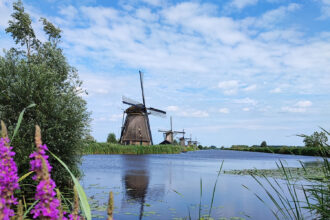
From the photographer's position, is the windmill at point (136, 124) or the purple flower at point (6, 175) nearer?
the purple flower at point (6, 175)

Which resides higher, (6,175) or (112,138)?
(112,138)

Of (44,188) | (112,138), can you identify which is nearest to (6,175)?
(44,188)

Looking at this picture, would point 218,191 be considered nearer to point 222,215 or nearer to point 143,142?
point 222,215

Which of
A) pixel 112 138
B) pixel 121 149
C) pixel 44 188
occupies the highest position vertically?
pixel 112 138

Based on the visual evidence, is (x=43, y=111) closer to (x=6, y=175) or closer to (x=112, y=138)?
(x=6, y=175)

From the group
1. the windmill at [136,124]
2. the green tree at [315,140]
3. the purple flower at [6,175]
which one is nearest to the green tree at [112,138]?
the windmill at [136,124]

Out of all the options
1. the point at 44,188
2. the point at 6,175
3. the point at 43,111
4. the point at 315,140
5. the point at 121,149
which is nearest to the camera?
the point at 44,188

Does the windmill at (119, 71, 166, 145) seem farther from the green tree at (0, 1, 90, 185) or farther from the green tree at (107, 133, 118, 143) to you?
the green tree at (0, 1, 90, 185)

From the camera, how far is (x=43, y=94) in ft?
40.0

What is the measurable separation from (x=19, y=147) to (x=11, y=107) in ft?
7.57

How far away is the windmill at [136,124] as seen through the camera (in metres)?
52.2

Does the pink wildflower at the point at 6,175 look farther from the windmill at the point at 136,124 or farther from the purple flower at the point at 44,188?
the windmill at the point at 136,124

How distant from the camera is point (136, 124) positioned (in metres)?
52.1

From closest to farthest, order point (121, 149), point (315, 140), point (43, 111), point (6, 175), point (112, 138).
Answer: point (6, 175), point (315, 140), point (43, 111), point (121, 149), point (112, 138)
